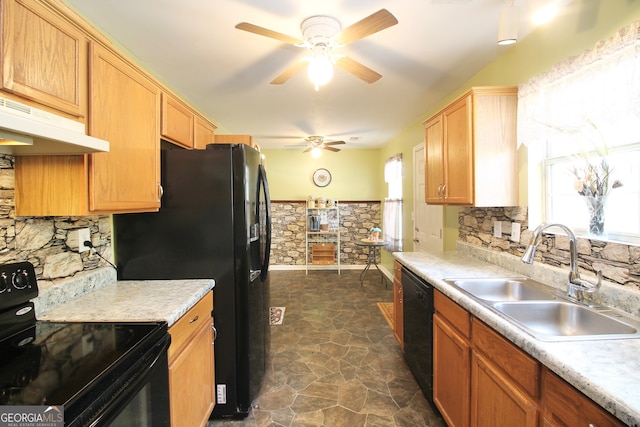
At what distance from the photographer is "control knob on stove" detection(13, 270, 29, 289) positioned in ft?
3.56

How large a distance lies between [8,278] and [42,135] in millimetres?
659

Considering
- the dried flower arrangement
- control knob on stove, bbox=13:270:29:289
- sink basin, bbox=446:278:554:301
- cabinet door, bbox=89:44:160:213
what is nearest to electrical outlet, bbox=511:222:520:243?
sink basin, bbox=446:278:554:301

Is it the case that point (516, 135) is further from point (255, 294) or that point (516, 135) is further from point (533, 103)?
point (255, 294)

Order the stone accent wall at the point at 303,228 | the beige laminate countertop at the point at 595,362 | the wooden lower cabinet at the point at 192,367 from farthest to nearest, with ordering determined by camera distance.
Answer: the stone accent wall at the point at 303,228
the wooden lower cabinet at the point at 192,367
the beige laminate countertop at the point at 595,362

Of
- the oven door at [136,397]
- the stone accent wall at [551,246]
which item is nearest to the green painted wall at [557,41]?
the stone accent wall at [551,246]

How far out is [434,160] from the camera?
7.84ft

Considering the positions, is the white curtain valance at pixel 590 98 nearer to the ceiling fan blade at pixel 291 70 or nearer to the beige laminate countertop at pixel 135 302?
the ceiling fan blade at pixel 291 70

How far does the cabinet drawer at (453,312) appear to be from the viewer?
1391 millimetres

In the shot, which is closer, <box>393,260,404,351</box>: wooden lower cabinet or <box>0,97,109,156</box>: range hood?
<box>0,97,109,156</box>: range hood

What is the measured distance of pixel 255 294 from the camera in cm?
190

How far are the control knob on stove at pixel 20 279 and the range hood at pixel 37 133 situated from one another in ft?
1.61

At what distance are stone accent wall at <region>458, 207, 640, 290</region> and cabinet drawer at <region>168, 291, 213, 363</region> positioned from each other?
2.04 metres

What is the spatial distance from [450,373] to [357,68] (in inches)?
77.4

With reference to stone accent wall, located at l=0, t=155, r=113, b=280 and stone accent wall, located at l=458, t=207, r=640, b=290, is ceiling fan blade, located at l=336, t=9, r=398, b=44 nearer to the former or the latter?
stone accent wall, located at l=458, t=207, r=640, b=290
